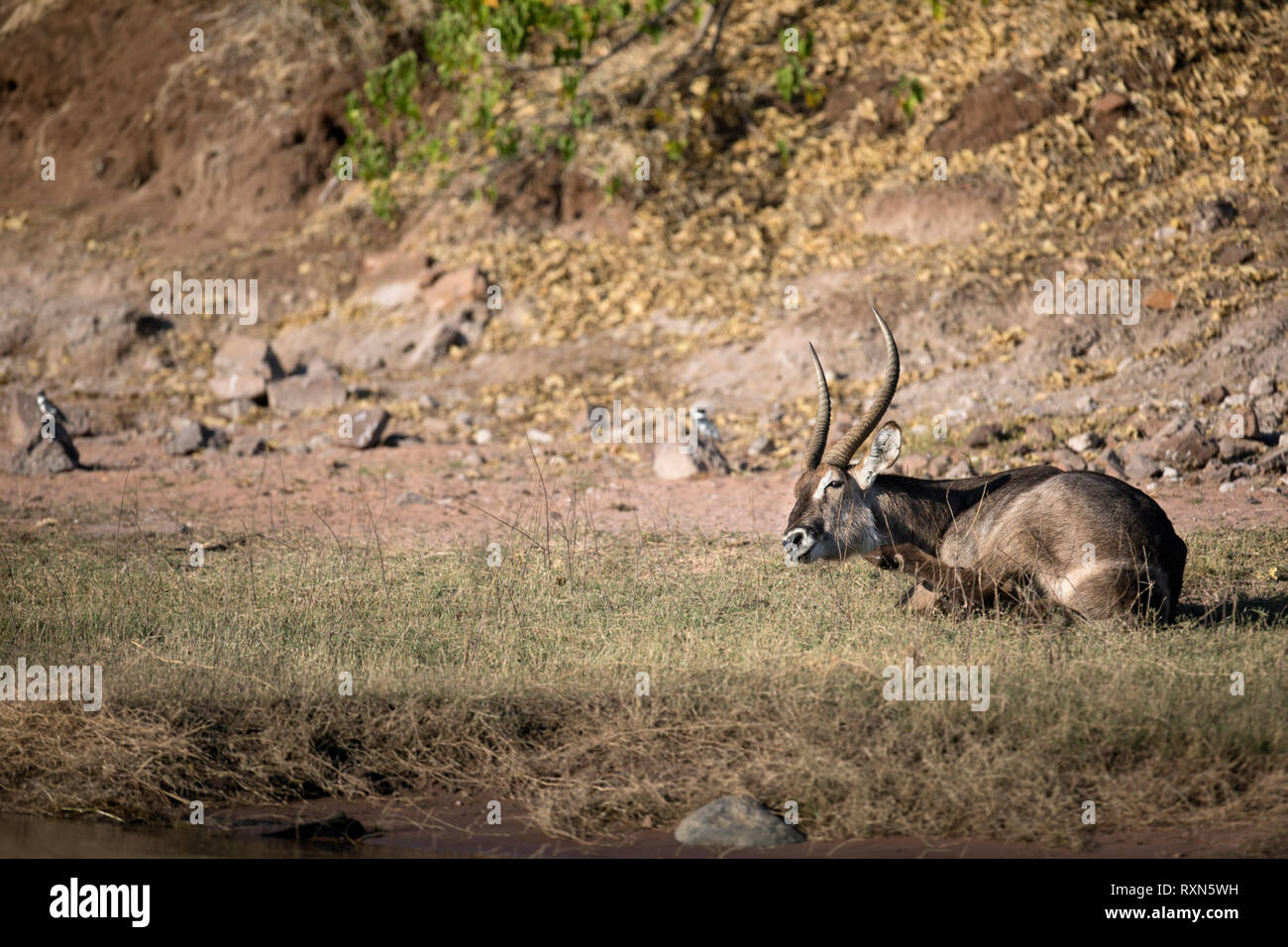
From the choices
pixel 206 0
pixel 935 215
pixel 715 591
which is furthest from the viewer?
pixel 206 0

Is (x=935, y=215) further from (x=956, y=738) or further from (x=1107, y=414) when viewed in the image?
(x=956, y=738)

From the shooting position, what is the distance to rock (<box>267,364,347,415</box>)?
38.5ft

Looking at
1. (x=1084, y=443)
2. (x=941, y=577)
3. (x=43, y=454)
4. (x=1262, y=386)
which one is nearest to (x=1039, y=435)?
(x=1084, y=443)

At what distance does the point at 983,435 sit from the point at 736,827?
5698 millimetres

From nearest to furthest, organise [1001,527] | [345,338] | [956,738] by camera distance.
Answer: [956,738] → [1001,527] → [345,338]

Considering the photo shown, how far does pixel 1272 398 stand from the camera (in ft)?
30.2

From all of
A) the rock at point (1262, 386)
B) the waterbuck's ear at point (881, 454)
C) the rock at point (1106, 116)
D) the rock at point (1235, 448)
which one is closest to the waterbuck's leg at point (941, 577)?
the waterbuck's ear at point (881, 454)

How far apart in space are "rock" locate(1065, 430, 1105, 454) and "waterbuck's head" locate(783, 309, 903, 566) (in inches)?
127

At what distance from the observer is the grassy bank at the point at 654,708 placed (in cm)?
412

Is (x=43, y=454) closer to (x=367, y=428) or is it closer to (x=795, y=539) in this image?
(x=367, y=428)

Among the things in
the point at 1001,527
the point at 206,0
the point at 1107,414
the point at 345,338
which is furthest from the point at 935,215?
the point at 206,0

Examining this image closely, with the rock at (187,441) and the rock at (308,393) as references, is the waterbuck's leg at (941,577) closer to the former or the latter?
the rock at (187,441)

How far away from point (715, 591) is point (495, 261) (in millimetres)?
8189

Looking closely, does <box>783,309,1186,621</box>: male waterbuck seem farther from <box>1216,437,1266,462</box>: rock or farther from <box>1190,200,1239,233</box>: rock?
<box>1190,200,1239,233</box>: rock
